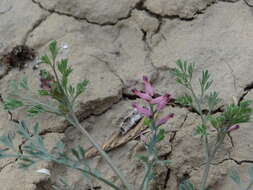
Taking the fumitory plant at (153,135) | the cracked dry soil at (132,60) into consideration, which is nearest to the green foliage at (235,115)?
the fumitory plant at (153,135)

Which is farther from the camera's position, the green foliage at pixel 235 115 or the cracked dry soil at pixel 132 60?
the cracked dry soil at pixel 132 60

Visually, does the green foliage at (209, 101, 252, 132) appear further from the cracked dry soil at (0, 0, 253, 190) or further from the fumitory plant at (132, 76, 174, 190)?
the cracked dry soil at (0, 0, 253, 190)

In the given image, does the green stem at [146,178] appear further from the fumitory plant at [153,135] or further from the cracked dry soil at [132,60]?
the cracked dry soil at [132,60]

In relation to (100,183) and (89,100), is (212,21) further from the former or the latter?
(100,183)

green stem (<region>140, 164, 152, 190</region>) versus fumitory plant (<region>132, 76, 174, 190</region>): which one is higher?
fumitory plant (<region>132, 76, 174, 190</region>)

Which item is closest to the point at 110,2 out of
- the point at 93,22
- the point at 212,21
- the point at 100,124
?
the point at 93,22

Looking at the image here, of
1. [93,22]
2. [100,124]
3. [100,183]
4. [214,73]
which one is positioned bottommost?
[100,183]

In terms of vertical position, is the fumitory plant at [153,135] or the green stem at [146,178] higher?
the fumitory plant at [153,135]

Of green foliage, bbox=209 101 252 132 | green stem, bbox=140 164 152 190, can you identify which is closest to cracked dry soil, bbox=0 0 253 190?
green stem, bbox=140 164 152 190

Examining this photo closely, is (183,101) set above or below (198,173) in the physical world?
above
